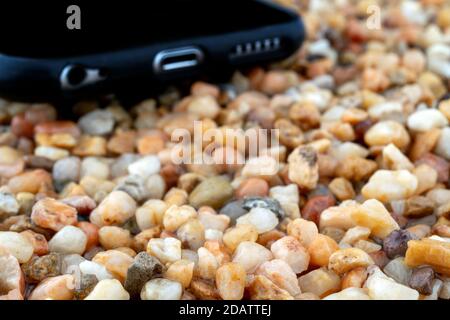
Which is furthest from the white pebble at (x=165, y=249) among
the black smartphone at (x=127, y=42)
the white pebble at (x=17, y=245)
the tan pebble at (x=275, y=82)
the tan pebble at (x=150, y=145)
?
the tan pebble at (x=275, y=82)

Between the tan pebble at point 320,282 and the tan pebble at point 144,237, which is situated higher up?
the tan pebble at point 144,237

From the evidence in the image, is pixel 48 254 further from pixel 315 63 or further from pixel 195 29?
pixel 315 63

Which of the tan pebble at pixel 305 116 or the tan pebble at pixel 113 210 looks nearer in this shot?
the tan pebble at pixel 113 210

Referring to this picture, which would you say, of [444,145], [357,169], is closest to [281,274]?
[357,169]

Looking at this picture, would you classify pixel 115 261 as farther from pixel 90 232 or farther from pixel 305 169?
pixel 305 169

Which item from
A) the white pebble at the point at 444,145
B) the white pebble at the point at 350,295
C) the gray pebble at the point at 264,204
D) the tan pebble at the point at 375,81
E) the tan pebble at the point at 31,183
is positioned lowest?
the white pebble at the point at 350,295

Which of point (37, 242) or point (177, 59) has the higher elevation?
point (177, 59)

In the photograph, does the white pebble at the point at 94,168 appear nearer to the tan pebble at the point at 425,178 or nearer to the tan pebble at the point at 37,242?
the tan pebble at the point at 37,242

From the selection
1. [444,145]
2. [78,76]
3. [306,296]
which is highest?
[78,76]
